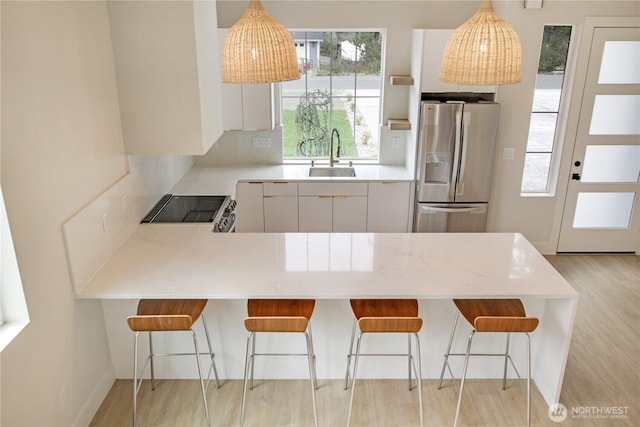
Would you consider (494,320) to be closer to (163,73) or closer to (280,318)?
(280,318)

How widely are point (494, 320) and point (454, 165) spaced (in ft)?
7.64

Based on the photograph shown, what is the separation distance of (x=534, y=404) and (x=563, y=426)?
20 cm

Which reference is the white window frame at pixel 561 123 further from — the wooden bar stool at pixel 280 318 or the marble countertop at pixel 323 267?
the wooden bar stool at pixel 280 318

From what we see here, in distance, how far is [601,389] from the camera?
3207mm

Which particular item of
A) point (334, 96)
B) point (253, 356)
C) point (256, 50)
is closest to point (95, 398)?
point (253, 356)

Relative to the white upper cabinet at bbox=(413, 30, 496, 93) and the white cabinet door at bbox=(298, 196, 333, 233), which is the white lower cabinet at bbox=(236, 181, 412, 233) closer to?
the white cabinet door at bbox=(298, 196, 333, 233)

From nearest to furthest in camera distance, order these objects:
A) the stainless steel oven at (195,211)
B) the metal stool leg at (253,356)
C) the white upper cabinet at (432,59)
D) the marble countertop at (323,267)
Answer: the marble countertop at (323,267), the metal stool leg at (253,356), the stainless steel oven at (195,211), the white upper cabinet at (432,59)

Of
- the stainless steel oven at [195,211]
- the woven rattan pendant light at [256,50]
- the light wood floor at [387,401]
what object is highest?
the woven rattan pendant light at [256,50]

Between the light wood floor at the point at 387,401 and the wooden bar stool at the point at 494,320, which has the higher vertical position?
the wooden bar stool at the point at 494,320

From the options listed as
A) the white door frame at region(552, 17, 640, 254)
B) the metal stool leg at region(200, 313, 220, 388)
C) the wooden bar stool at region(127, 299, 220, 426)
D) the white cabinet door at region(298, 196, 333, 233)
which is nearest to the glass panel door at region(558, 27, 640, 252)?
the white door frame at region(552, 17, 640, 254)

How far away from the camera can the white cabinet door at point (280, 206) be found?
16.2 ft

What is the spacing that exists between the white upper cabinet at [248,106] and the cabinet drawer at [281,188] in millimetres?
549

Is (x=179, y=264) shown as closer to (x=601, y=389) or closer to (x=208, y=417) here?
(x=208, y=417)

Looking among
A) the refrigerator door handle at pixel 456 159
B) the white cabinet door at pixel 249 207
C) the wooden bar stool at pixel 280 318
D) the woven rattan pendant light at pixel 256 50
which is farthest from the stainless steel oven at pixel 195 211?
the refrigerator door handle at pixel 456 159
